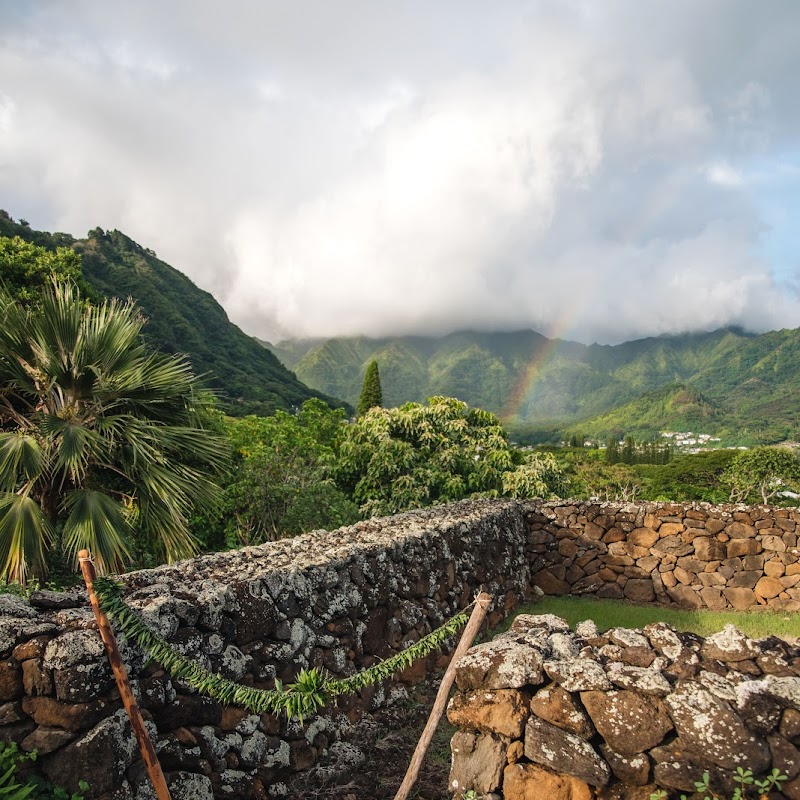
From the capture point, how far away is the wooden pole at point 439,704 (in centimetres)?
313

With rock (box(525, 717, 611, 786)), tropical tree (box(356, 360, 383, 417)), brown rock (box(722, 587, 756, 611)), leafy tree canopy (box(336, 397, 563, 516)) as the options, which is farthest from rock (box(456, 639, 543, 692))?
tropical tree (box(356, 360, 383, 417))

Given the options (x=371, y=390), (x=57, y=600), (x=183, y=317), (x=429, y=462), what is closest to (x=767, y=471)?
(x=371, y=390)

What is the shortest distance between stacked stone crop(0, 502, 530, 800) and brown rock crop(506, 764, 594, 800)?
1696mm

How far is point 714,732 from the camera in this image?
2.78m

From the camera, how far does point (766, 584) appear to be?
10266 millimetres

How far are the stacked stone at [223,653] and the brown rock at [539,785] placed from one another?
1696 millimetres

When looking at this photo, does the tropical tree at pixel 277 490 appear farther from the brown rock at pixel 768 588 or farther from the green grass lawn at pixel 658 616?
the brown rock at pixel 768 588

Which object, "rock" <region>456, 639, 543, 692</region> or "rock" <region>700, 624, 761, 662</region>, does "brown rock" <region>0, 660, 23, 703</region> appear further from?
"rock" <region>700, 624, 761, 662</region>

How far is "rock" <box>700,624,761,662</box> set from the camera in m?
3.20

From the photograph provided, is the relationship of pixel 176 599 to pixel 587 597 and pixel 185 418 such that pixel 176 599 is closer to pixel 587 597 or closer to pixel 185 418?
pixel 185 418

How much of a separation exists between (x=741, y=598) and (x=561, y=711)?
9.18 meters

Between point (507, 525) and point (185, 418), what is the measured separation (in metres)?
5.76

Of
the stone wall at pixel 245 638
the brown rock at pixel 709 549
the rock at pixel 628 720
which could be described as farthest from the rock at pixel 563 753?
the brown rock at pixel 709 549

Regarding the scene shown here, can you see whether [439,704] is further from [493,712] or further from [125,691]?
[125,691]
